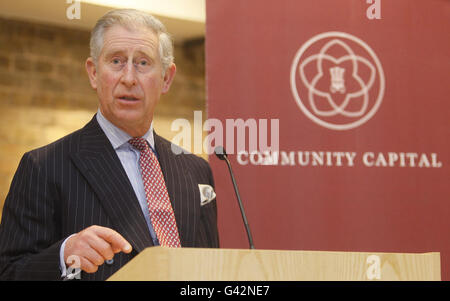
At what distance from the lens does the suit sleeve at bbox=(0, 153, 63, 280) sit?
1.96 meters

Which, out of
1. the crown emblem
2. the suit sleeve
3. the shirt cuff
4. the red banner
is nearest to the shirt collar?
the suit sleeve

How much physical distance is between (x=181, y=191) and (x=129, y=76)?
1.43 ft

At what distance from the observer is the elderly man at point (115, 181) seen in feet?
6.69

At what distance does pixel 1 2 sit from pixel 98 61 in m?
3.05

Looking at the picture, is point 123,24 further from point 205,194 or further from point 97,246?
point 97,246

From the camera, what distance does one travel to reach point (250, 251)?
57.2 inches

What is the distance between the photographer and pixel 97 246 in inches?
Answer: 61.7

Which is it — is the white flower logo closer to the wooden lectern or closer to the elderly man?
the elderly man

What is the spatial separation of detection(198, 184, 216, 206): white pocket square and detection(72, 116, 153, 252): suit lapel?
327mm

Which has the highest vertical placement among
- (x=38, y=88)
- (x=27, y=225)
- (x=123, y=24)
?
(x=38, y=88)

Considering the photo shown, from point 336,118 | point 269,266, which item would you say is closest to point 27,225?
point 269,266

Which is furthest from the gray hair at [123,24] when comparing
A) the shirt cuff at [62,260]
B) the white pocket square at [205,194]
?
the shirt cuff at [62,260]
